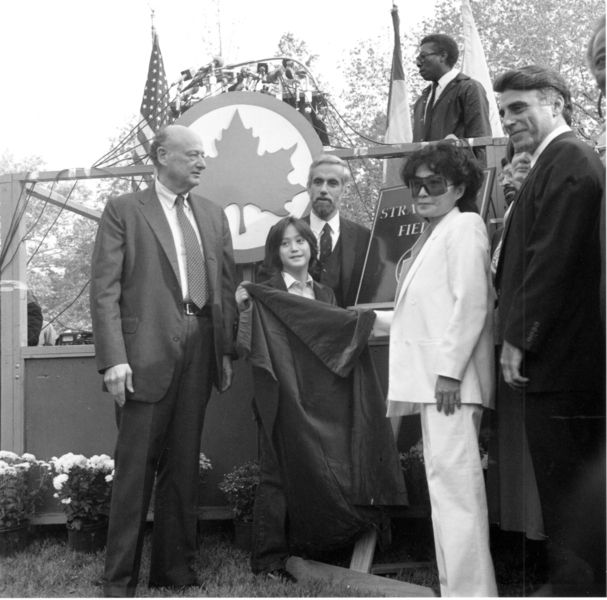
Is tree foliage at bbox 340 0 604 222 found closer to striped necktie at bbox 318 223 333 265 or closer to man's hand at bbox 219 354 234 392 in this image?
striped necktie at bbox 318 223 333 265

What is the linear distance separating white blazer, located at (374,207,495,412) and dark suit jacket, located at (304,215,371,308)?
1230mm

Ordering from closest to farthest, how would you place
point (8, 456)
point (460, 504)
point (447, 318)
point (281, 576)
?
point (460, 504)
point (447, 318)
point (281, 576)
point (8, 456)

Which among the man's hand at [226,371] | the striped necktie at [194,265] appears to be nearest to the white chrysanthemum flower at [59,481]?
the man's hand at [226,371]

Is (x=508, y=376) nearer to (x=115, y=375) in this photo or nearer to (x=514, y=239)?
(x=514, y=239)

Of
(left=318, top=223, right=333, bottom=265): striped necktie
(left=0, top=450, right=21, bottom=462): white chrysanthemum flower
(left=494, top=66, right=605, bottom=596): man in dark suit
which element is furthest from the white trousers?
(left=0, top=450, right=21, bottom=462): white chrysanthemum flower

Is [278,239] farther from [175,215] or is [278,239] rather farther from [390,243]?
[390,243]

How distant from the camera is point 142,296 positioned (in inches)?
169

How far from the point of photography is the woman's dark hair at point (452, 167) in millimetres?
3854

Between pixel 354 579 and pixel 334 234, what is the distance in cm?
194

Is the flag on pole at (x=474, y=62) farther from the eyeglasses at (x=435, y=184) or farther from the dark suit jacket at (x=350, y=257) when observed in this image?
the eyeglasses at (x=435, y=184)

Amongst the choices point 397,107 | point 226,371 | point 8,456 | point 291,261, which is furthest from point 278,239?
point 397,107

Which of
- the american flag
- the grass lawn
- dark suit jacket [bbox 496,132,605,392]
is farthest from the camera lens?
the american flag

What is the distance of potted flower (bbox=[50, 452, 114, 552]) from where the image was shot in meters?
5.03

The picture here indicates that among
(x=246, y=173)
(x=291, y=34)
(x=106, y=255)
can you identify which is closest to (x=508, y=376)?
(x=106, y=255)
